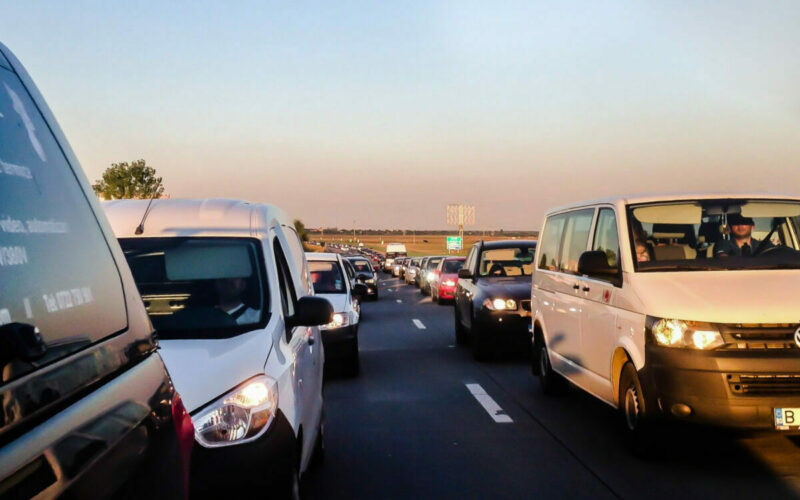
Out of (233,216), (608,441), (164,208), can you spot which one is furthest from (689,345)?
(164,208)

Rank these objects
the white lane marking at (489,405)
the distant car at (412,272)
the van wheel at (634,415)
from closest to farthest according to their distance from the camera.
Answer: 1. the van wheel at (634,415)
2. the white lane marking at (489,405)
3. the distant car at (412,272)

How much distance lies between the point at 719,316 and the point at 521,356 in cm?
765

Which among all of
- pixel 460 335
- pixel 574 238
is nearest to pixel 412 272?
pixel 460 335

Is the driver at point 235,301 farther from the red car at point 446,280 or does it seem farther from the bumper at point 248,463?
the red car at point 446,280

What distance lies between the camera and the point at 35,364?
155 cm

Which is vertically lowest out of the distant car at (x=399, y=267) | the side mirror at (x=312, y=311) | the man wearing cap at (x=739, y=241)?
the distant car at (x=399, y=267)

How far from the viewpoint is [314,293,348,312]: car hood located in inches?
466

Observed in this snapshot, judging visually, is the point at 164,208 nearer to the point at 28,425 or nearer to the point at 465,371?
the point at 28,425

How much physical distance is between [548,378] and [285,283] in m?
4.66

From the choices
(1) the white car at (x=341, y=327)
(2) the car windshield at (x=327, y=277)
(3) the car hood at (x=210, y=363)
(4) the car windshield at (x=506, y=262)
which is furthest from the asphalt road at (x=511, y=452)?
(4) the car windshield at (x=506, y=262)

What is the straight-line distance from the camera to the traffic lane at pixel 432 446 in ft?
19.4

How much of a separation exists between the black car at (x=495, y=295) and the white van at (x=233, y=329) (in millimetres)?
6533

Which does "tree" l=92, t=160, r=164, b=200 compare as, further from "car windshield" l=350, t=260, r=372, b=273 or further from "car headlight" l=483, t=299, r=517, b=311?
"car headlight" l=483, t=299, r=517, b=311

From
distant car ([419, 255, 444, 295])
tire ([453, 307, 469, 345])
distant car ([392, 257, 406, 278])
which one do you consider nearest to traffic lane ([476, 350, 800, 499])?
tire ([453, 307, 469, 345])
